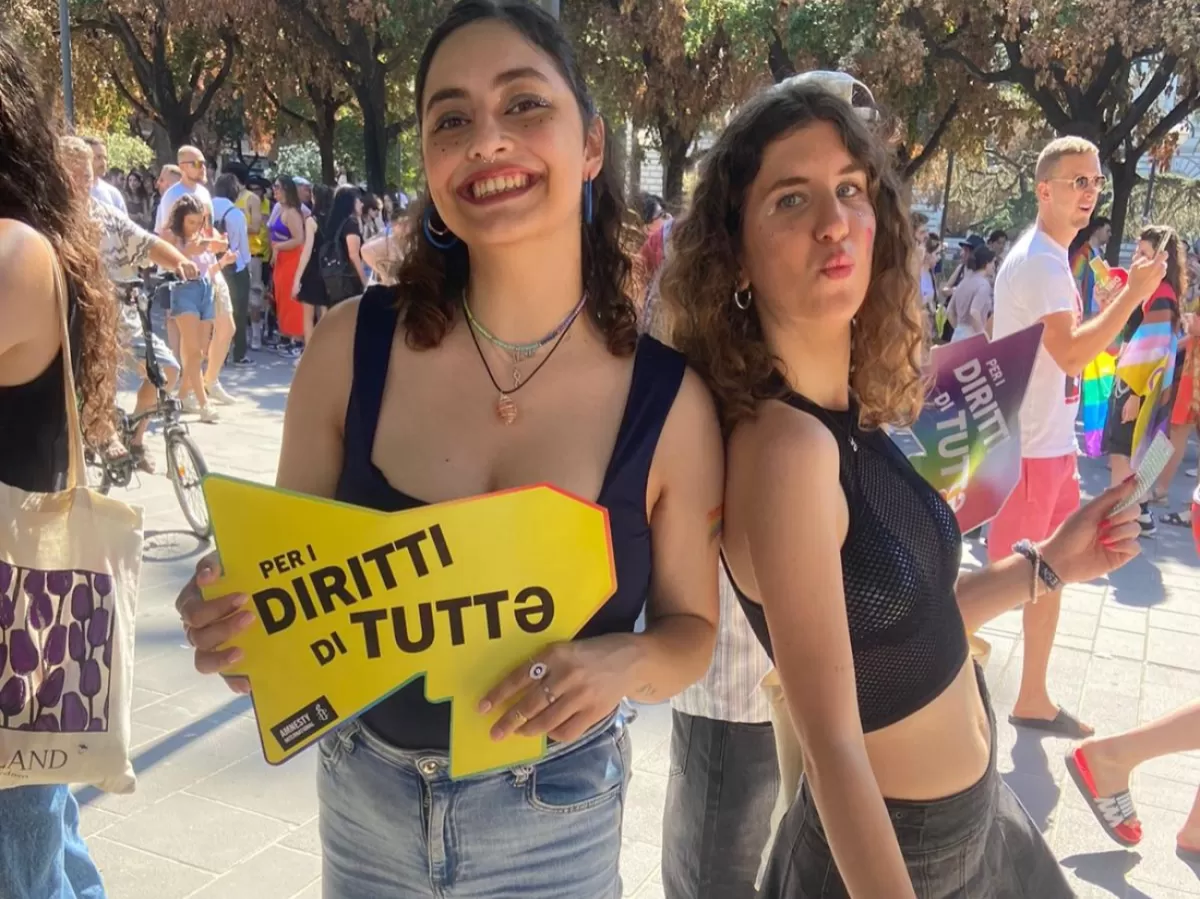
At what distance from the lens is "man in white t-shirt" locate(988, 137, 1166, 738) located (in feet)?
12.0

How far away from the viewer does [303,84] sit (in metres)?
20.9

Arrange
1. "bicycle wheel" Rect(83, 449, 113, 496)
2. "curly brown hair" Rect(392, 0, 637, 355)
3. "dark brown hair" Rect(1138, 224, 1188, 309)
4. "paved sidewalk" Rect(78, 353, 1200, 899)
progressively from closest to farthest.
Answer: "curly brown hair" Rect(392, 0, 637, 355), "paved sidewalk" Rect(78, 353, 1200, 899), "bicycle wheel" Rect(83, 449, 113, 496), "dark brown hair" Rect(1138, 224, 1188, 309)

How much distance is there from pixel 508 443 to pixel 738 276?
1.55 feet

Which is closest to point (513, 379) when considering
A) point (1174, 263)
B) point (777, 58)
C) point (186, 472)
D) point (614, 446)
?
point (614, 446)

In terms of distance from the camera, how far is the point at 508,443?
1419mm

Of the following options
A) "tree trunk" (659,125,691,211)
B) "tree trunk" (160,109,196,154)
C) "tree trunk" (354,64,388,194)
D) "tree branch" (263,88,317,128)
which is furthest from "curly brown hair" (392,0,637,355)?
"tree trunk" (160,109,196,154)

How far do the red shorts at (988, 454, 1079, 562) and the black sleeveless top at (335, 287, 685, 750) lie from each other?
269cm

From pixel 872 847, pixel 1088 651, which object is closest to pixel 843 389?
pixel 872 847

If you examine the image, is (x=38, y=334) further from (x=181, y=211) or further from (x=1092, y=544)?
(x=181, y=211)

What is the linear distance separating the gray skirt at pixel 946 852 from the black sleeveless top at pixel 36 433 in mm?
1256

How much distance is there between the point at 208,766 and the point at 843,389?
8.33 feet

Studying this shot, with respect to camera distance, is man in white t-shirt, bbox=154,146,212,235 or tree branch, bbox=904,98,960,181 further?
tree branch, bbox=904,98,960,181

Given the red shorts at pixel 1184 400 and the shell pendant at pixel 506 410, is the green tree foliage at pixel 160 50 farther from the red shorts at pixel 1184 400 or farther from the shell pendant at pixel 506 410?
the shell pendant at pixel 506 410

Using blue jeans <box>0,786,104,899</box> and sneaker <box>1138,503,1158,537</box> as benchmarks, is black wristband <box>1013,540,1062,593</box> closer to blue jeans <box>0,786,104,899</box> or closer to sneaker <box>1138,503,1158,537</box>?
blue jeans <box>0,786,104,899</box>
